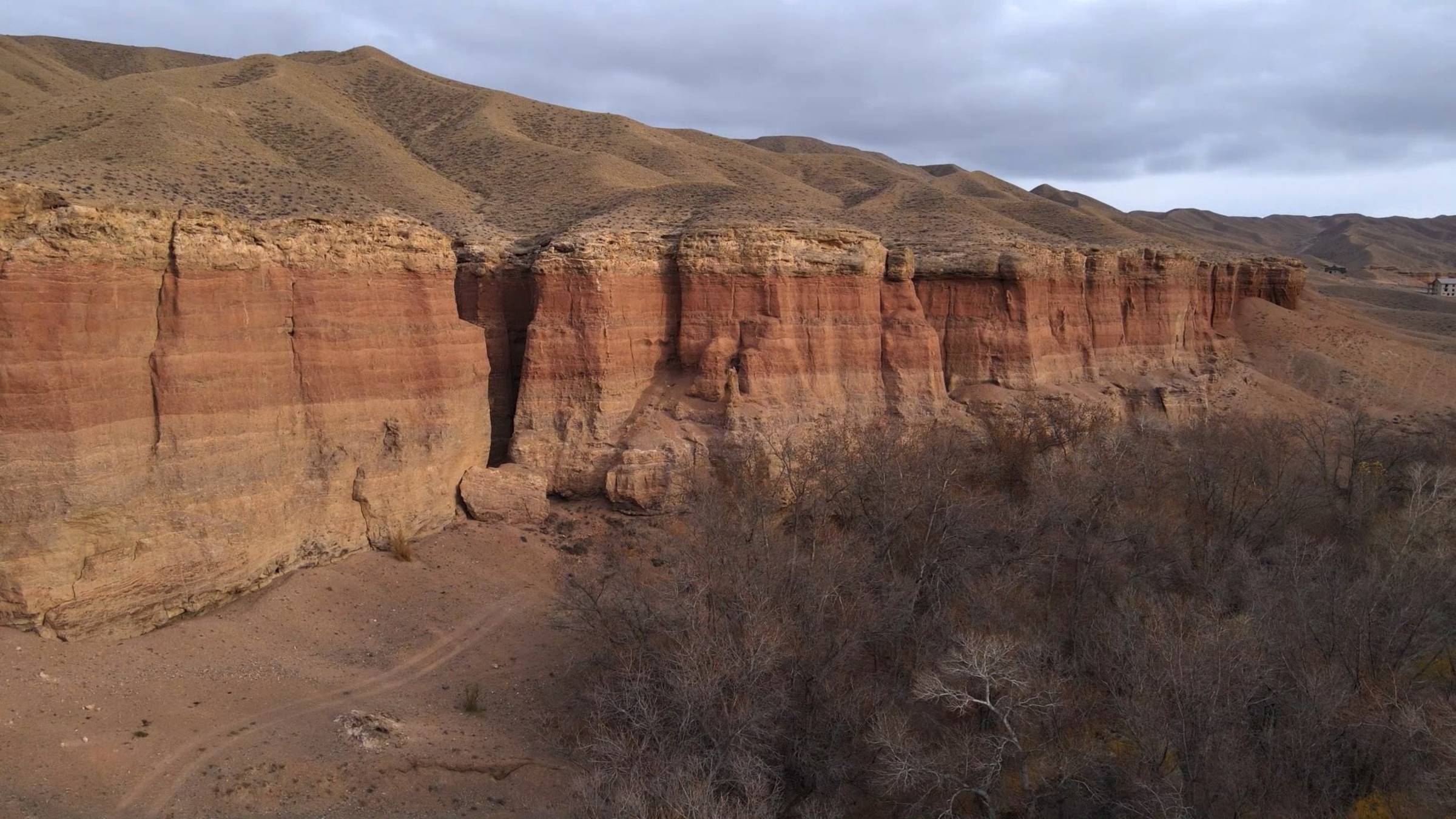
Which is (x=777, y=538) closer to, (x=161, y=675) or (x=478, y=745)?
(x=478, y=745)

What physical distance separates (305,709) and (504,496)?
28.8ft

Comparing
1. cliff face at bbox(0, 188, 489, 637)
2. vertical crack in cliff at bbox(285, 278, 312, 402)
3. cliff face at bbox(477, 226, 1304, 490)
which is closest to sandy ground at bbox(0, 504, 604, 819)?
cliff face at bbox(0, 188, 489, 637)

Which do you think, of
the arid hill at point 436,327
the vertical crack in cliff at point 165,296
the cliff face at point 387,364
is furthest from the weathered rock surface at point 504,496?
the vertical crack in cliff at point 165,296

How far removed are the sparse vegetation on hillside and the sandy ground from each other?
1.57 meters

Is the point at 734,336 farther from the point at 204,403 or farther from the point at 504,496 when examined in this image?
the point at 204,403

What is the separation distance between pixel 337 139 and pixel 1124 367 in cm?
3263

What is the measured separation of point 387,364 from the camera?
2136 centimetres

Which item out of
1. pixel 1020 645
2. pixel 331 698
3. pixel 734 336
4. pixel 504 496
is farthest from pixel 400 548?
pixel 1020 645

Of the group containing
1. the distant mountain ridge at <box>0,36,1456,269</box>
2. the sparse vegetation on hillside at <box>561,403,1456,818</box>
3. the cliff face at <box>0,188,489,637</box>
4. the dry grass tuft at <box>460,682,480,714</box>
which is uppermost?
the distant mountain ridge at <box>0,36,1456,269</box>

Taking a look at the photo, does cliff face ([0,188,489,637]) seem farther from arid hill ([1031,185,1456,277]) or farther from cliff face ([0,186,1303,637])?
arid hill ([1031,185,1456,277])

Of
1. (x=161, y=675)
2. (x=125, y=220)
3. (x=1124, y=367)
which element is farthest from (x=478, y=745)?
(x=1124, y=367)

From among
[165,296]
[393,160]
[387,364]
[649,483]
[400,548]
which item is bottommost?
[400,548]

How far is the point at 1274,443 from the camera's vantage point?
27328mm

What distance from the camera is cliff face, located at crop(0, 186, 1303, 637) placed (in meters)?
15.5
